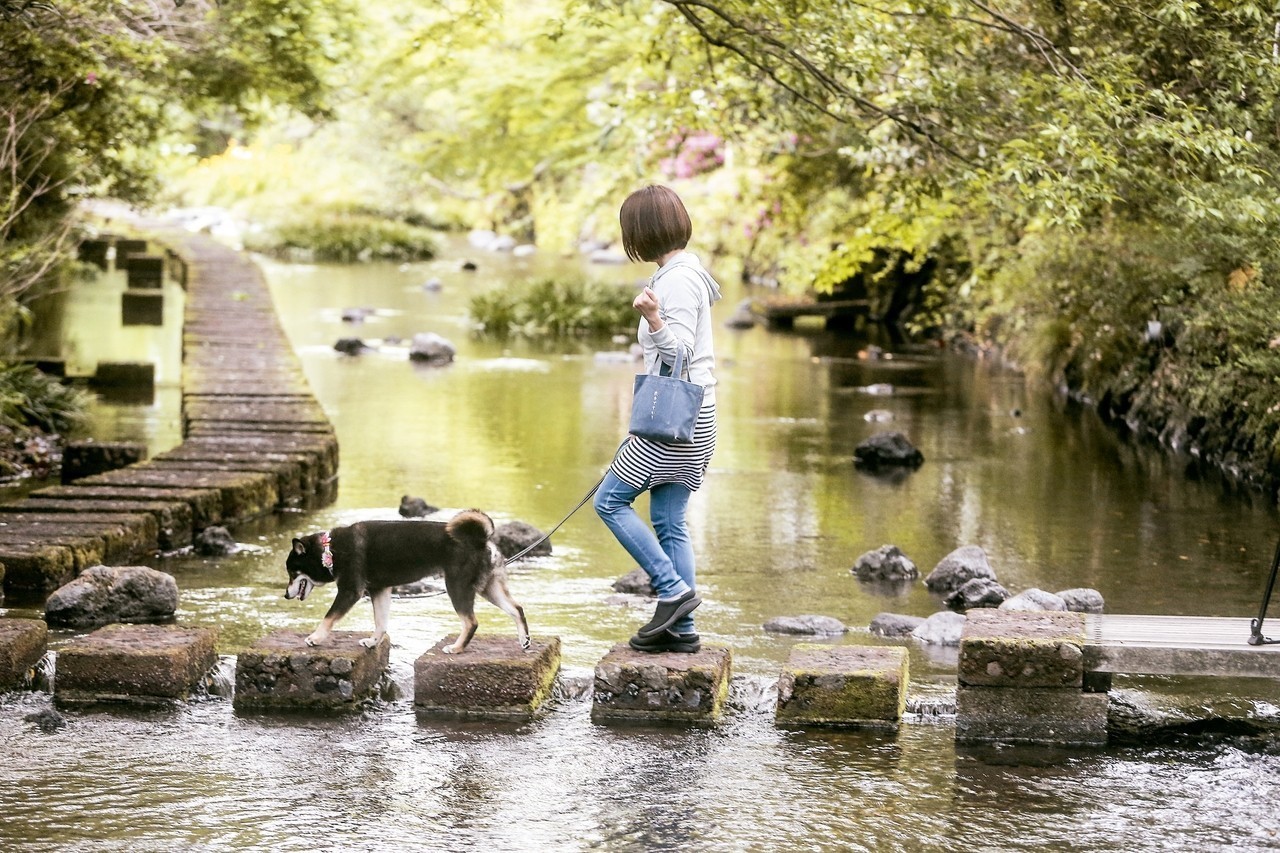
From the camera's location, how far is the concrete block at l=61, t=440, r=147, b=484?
1156 cm

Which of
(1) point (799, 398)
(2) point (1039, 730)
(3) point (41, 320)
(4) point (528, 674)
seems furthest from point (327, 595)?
(3) point (41, 320)

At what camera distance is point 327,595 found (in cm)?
866

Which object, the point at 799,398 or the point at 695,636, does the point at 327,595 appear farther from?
the point at 799,398

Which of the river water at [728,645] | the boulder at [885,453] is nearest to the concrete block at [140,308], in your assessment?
the river water at [728,645]

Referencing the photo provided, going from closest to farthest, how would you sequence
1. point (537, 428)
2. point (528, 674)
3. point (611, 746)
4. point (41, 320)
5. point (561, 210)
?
1. point (611, 746)
2. point (528, 674)
3. point (537, 428)
4. point (41, 320)
5. point (561, 210)

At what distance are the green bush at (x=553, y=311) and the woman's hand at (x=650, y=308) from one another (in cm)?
1704

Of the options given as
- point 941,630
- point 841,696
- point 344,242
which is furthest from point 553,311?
point 841,696

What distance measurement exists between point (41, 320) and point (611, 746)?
17.1m

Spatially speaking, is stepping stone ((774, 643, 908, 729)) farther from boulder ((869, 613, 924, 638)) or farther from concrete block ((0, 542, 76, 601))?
concrete block ((0, 542, 76, 601))

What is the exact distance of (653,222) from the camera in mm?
6188

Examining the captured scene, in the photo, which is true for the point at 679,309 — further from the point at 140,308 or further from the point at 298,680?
the point at 140,308

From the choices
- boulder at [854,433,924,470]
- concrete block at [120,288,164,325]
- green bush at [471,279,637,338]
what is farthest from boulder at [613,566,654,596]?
green bush at [471,279,637,338]

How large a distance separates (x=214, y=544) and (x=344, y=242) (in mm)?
29702

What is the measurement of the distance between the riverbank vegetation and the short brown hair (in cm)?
353
